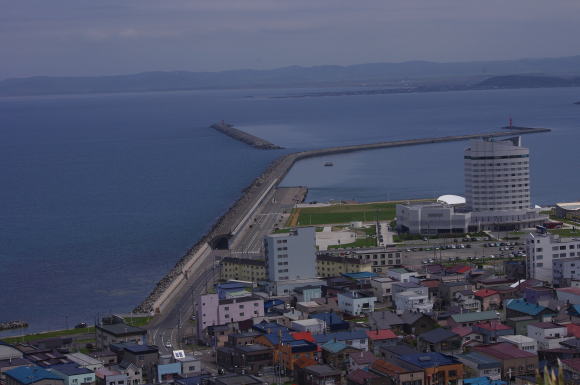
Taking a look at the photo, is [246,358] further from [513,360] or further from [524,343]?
[524,343]

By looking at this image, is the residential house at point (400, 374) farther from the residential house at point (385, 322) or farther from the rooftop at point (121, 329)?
the rooftop at point (121, 329)

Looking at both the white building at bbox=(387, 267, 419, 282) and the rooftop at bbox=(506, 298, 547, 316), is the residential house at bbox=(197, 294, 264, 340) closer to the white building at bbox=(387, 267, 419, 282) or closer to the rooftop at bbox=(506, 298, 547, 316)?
the white building at bbox=(387, 267, 419, 282)

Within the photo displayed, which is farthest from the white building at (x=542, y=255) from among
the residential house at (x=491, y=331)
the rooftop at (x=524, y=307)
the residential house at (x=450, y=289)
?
the residential house at (x=491, y=331)

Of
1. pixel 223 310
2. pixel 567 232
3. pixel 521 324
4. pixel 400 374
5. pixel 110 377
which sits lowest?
pixel 110 377

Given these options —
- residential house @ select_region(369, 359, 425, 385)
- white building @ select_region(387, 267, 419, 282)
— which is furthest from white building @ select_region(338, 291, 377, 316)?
residential house @ select_region(369, 359, 425, 385)

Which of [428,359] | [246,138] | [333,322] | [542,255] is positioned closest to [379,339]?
[333,322]

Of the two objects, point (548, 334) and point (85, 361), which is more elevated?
point (548, 334)
